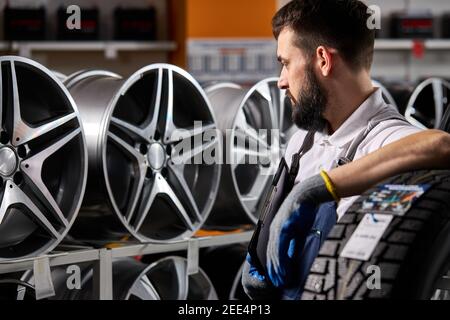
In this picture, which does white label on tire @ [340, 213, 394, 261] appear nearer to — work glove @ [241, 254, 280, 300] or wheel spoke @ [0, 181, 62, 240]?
work glove @ [241, 254, 280, 300]

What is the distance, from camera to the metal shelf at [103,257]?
2.15 m

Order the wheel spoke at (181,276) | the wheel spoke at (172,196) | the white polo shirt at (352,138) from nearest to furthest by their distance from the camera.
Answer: the white polo shirt at (352,138), the wheel spoke at (172,196), the wheel spoke at (181,276)

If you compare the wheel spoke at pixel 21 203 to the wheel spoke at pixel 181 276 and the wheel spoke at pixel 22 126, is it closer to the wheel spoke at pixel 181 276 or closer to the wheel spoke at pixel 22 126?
the wheel spoke at pixel 22 126

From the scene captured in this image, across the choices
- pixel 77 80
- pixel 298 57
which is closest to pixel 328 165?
pixel 298 57

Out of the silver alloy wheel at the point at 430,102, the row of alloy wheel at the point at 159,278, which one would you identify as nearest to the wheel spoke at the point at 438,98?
the silver alloy wheel at the point at 430,102

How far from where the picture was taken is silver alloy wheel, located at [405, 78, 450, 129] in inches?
127

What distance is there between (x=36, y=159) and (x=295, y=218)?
96 cm

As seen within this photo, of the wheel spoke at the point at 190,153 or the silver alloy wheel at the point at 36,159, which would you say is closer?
the silver alloy wheel at the point at 36,159

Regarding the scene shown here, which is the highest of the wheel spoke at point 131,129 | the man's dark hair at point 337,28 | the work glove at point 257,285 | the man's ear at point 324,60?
the man's dark hair at point 337,28

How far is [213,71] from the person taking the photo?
6.25 m

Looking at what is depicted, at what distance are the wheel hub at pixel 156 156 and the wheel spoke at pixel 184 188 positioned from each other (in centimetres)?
5

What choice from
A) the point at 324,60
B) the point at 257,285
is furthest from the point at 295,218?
the point at 324,60

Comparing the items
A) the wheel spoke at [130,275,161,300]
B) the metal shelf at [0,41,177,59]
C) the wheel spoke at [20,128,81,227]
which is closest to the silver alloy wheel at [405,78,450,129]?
the wheel spoke at [130,275,161,300]

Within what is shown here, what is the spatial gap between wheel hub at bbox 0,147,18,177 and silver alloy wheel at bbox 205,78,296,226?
0.83 m
